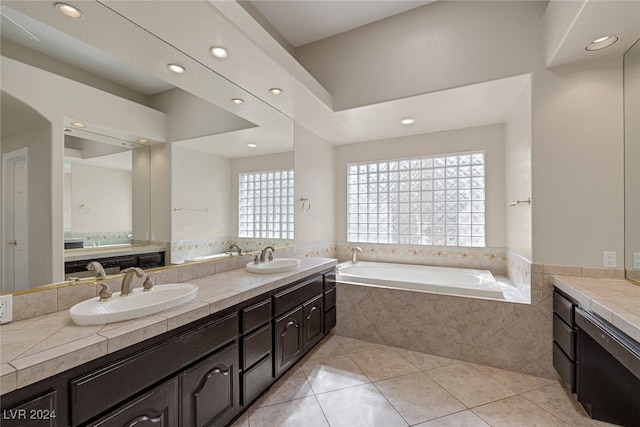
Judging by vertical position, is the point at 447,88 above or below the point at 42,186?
above

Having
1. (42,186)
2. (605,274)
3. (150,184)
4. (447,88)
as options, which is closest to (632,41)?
(447,88)

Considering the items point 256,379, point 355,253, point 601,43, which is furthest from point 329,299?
point 601,43

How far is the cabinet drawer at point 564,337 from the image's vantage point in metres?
1.83

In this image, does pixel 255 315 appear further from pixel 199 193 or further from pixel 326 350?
pixel 326 350

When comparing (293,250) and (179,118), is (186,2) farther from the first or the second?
(293,250)

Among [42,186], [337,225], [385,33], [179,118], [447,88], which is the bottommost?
[337,225]

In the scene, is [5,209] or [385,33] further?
[385,33]

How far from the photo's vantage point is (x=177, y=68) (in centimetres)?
184

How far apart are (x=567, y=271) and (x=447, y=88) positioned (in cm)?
175

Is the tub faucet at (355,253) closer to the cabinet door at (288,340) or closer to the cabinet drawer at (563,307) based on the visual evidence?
the cabinet door at (288,340)

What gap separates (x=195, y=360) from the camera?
1365 mm

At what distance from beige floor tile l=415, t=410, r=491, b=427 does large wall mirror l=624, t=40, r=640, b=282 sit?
1.44 meters

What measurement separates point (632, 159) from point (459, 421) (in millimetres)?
2153

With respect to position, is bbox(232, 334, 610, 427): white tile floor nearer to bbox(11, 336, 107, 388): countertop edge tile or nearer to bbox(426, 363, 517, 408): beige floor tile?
bbox(426, 363, 517, 408): beige floor tile
